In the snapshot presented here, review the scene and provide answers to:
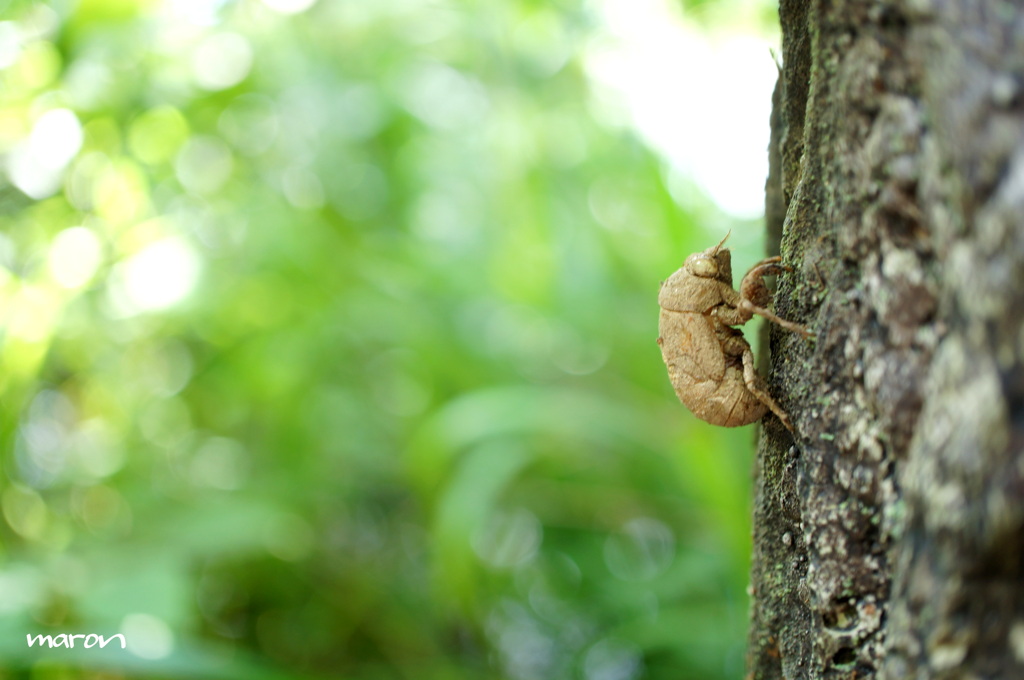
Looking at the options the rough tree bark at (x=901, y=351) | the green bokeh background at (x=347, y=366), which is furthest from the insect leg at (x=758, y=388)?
the green bokeh background at (x=347, y=366)

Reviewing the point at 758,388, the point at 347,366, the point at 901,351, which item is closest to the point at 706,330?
the point at 758,388

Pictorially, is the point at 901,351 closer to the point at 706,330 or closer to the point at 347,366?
the point at 706,330

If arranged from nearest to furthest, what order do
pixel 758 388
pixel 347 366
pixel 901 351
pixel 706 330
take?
pixel 901 351 < pixel 758 388 < pixel 706 330 < pixel 347 366

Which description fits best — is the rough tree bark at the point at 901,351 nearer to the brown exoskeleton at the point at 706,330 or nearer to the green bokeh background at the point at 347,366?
Answer: the brown exoskeleton at the point at 706,330

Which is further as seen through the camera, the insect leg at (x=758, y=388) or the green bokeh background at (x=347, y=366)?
the green bokeh background at (x=347, y=366)

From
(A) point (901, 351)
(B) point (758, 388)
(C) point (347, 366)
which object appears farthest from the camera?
(C) point (347, 366)

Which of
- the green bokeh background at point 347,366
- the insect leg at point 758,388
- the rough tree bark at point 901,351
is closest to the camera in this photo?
the rough tree bark at point 901,351

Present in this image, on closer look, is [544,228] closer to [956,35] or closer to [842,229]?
[842,229]
